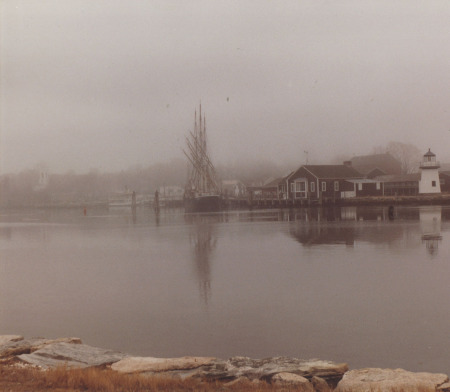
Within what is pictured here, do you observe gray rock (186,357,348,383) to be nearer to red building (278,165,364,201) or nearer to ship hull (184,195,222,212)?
red building (278,165,364,201)

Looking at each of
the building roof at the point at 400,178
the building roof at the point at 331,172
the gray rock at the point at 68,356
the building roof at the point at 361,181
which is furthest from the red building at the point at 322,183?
the gray rock at the point at 68,356

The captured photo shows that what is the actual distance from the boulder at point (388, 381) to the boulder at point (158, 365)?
2.25 m

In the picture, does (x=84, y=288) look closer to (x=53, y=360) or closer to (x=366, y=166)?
(x=53, y=360)

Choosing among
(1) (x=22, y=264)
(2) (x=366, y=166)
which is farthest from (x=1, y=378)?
(2) (x=366, y=166)

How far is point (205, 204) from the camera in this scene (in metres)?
109

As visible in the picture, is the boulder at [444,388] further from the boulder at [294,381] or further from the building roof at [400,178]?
the building roof at [400,178]

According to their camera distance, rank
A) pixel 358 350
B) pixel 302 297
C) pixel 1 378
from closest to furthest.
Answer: pixel 1 378, pixel 358 350, pixel 302 297

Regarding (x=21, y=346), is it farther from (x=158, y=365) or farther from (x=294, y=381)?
(x=294, y=381)

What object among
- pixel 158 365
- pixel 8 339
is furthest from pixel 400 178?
pixel 158 365

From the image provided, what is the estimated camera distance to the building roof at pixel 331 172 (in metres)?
87.8

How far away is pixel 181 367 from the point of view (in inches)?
332

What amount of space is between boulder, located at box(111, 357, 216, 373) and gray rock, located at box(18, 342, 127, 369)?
1.43 ft

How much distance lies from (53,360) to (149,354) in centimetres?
231

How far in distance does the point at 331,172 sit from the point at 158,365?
272 feet
